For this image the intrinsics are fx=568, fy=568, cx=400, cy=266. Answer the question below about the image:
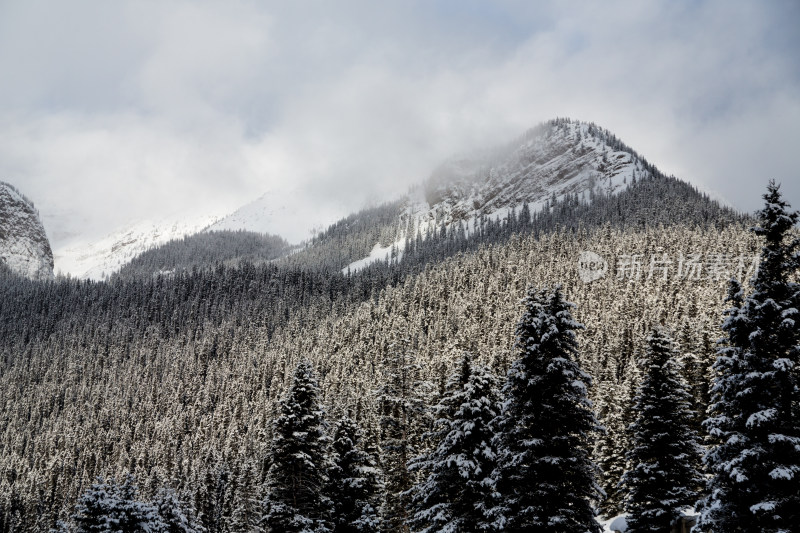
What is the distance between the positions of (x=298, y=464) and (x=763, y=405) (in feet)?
69.0

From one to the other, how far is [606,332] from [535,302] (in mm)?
88123

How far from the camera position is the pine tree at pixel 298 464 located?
2894 cm

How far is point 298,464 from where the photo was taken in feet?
95.7

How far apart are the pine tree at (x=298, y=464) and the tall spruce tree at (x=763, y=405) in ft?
60.8

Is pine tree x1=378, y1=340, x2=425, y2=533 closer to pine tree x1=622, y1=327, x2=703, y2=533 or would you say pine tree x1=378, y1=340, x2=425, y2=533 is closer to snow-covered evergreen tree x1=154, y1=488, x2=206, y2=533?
snow-covered evergreen tree x1=154, y1=488, x2=206, y2=533

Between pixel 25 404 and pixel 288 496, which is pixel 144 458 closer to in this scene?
pixel 25 404

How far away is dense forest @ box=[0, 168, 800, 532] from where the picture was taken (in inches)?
856

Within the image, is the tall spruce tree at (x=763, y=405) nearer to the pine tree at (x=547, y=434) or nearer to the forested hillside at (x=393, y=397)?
the forested hillside at (x=393, y=397)

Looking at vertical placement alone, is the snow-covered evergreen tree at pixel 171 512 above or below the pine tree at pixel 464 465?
below

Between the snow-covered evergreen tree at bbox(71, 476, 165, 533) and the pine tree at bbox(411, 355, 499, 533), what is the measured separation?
1189 centimetres

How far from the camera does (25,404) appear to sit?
551 feet

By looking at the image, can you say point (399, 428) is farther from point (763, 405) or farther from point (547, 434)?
point (763, 405)

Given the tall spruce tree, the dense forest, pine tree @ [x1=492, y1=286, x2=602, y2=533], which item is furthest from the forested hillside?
the tall spruce tree

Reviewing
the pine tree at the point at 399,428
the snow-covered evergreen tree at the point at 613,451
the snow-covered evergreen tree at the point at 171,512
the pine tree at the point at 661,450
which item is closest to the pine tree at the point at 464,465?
the pine tree at the point at 661,450
